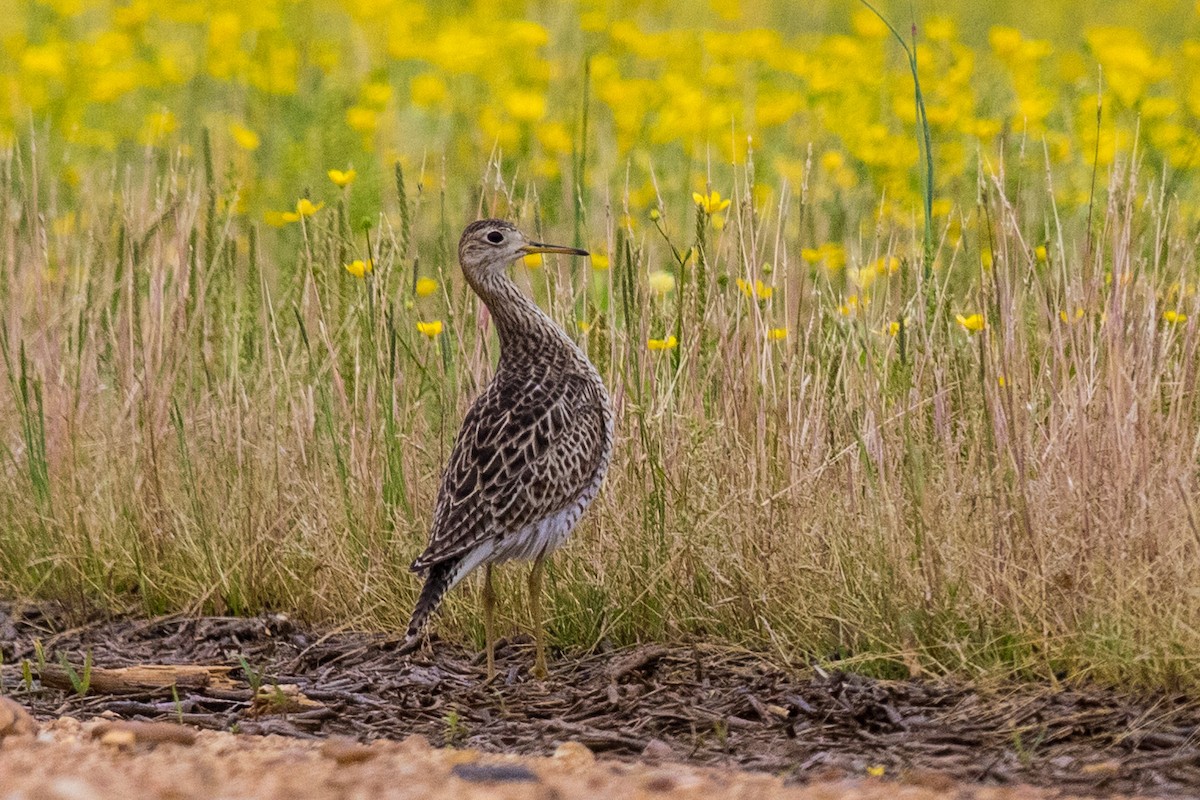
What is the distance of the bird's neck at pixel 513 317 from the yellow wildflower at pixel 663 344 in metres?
0.27

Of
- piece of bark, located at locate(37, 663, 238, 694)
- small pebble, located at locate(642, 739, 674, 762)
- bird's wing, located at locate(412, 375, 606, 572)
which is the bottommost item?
piece of bark, located at locate(37, 663, 238, 694)

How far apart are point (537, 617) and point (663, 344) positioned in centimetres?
97

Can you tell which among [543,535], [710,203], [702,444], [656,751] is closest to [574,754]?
[656,751]

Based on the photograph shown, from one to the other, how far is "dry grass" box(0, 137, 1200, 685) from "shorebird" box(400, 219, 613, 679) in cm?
18

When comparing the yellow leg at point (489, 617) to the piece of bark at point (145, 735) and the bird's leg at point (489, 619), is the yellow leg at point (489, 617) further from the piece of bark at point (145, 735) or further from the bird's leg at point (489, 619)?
the piece of bark at point (145, 735)

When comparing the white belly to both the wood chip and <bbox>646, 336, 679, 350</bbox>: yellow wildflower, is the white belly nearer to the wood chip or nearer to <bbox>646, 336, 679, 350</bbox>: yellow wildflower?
<bbox>646, 336, 679, 350</bbox>: yellow wildflower

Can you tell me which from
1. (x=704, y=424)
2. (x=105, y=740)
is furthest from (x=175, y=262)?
(x=105, y=740)

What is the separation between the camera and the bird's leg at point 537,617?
4.78 metres

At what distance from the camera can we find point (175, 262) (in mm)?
6527

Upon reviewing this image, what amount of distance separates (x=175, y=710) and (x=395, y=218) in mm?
3910

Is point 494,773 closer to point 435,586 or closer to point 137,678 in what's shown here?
point 435,586

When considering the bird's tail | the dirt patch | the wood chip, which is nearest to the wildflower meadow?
the bird's tail

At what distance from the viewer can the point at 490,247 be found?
5379 millimetres

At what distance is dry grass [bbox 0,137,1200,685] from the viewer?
4.39m
